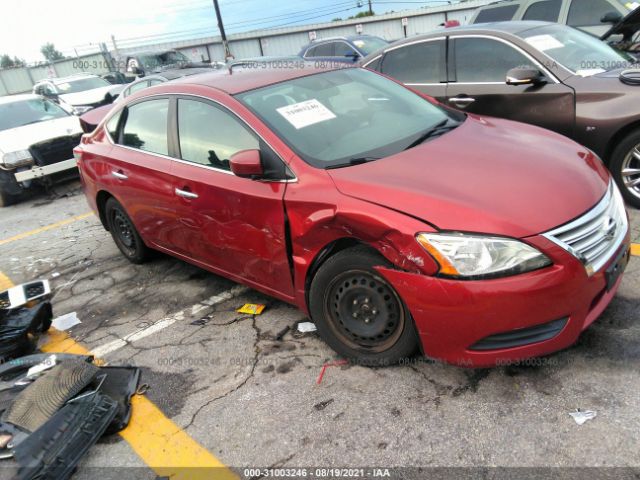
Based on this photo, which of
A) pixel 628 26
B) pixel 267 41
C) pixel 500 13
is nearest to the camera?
pixel 628 26

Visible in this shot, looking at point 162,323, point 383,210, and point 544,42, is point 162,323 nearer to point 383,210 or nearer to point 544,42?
point 383,210

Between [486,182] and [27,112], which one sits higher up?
[27,112]

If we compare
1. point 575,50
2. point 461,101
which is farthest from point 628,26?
point 461,101

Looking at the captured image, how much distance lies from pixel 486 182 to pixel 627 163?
238 cm

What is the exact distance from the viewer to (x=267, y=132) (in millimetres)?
3002

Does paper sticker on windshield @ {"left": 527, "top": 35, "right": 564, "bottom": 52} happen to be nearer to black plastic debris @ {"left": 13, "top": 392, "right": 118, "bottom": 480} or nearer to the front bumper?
the front bumper

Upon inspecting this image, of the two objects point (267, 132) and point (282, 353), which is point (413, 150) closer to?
point (267, 132)

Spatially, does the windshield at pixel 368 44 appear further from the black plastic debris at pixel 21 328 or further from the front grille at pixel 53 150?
the black plastic debris at pixel 21 328

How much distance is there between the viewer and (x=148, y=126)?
4043 millimetres

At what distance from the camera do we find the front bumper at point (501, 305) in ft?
7.37

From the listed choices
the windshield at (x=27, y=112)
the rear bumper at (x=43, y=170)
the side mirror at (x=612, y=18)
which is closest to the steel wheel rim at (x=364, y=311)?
the side mirror at (x=612, y=18)

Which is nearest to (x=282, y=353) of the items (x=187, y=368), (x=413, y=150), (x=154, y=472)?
(x=187, y=368)

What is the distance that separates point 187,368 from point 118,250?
2.74 metres

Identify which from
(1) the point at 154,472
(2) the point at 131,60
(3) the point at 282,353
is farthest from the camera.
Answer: (2) the point at 131,60
